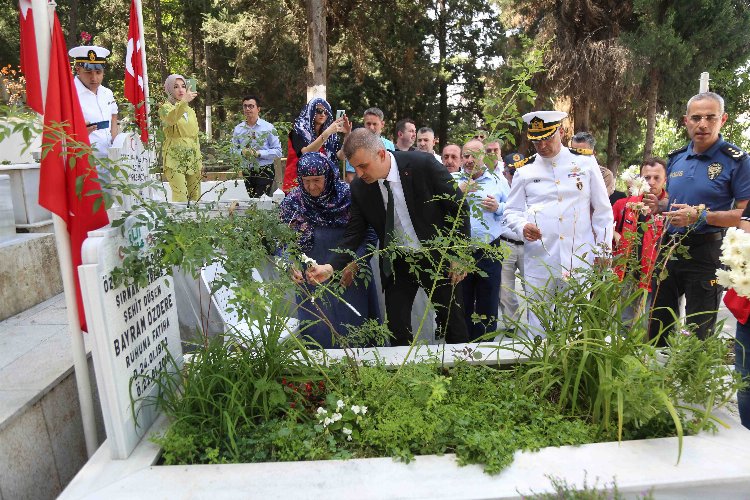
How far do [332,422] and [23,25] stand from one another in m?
2.06

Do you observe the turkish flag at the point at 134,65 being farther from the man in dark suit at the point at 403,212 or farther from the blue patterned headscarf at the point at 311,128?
the man in dark suit at the point at 403,212

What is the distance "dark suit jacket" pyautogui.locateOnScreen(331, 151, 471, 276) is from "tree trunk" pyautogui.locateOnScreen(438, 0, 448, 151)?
65.7 ft

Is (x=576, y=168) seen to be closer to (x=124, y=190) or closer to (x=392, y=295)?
(x=392, y=295)

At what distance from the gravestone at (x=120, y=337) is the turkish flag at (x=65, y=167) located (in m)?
0.23

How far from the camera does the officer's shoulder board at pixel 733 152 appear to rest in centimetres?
324

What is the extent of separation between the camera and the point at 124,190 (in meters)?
2.11

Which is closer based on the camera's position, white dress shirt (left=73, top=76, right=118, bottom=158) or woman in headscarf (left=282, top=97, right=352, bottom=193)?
white dress shirt (left=73, top=76, right=118, bottom=158)

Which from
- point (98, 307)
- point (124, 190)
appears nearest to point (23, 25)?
point (124, 190)

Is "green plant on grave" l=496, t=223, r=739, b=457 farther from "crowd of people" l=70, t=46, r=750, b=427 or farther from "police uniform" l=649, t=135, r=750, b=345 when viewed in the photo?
"police uniform" l=649, t=135, r=750, b=345

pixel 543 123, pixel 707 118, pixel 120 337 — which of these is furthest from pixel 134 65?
pixel 707 118

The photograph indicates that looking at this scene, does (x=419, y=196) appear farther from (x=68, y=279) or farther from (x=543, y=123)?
(x=68, y=279)

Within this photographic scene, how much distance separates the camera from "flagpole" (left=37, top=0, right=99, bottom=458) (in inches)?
89.7

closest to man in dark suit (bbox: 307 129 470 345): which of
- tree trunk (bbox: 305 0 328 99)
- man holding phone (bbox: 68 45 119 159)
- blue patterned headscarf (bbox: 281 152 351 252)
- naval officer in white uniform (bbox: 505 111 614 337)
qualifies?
blue patterned headscarf (bbox: 281 152 351 252)

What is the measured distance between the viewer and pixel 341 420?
89.4 inches
